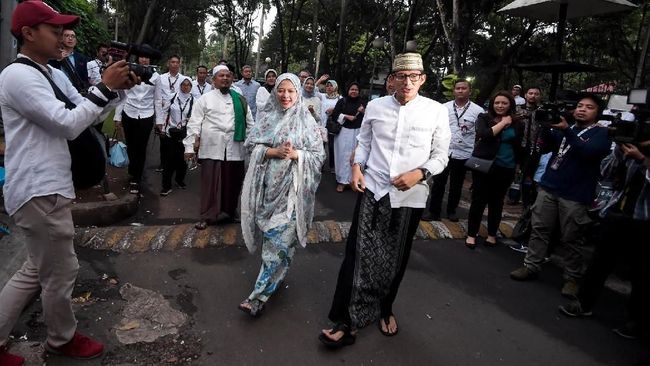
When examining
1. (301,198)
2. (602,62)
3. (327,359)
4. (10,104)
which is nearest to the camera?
(10,104)

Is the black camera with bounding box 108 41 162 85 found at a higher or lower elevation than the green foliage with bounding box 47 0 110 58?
lower

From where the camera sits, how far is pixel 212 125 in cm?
454

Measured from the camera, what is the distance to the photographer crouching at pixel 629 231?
9.53ft

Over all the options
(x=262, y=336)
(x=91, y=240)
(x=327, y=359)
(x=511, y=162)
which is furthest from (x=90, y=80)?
(x=511, y=162)

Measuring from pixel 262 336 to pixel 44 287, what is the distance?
52.6 inches

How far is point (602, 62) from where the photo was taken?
14.7 metres

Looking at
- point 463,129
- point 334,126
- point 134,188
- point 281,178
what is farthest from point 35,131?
point 334,126

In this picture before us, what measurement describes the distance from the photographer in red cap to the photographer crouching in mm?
3426

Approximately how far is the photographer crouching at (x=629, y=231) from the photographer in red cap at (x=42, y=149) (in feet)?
11.2

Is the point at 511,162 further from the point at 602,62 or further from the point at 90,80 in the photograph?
the point at 602,62

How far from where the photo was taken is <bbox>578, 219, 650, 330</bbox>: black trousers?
2969mm

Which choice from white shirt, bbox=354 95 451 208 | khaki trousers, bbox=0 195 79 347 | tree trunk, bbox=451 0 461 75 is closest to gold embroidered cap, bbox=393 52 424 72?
white shirt, bbox=354 95 451 208

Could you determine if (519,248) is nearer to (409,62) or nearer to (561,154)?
(561,154)

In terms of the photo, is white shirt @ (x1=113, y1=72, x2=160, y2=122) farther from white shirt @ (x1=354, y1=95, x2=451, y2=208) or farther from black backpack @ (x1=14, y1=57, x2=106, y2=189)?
white shirt @ (x1=354, y1=95, x2=451, y2=208)
